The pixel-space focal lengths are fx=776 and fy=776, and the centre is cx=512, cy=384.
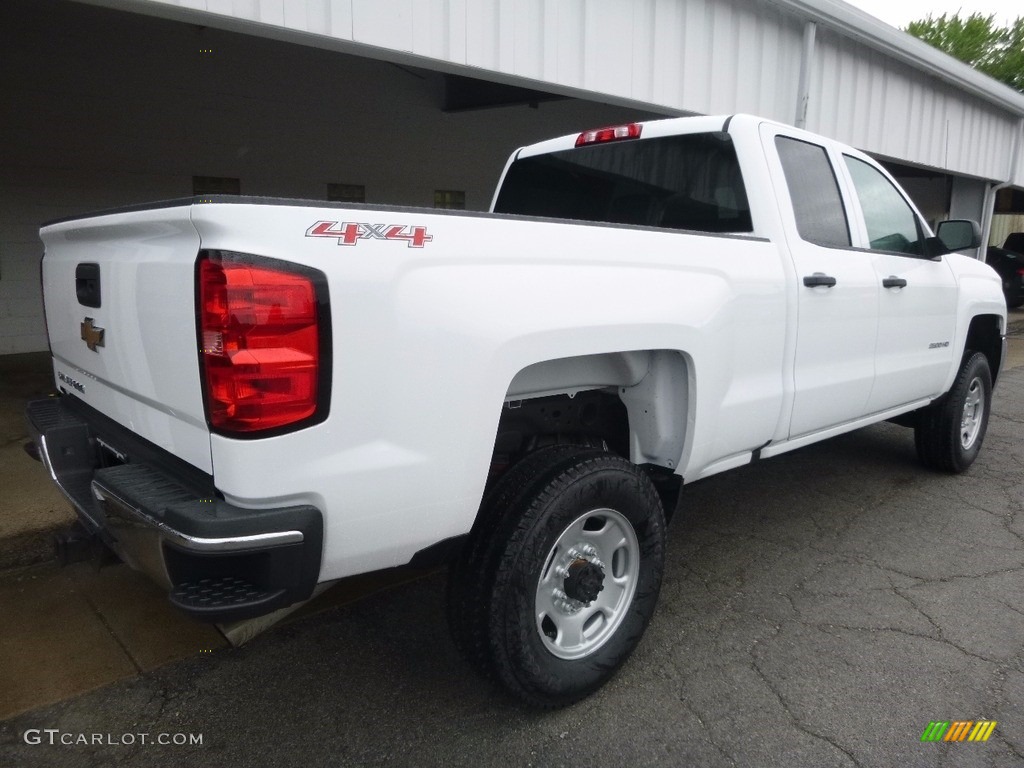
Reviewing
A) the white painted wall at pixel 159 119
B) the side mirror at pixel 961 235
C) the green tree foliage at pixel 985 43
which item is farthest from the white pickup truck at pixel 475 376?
the green tree foliage at pixel 985 43

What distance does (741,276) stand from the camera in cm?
303

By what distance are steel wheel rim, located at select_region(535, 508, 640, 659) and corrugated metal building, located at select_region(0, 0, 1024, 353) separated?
3027 mm

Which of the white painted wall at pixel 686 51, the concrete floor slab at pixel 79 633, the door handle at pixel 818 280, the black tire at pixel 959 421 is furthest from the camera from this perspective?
the black tire at pixel 959 421

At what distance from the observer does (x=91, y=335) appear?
8.18ft

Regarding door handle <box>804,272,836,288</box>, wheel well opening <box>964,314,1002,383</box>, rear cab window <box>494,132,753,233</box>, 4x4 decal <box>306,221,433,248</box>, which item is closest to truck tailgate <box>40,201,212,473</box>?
4x4 decal <box>306,221,433,248</box>

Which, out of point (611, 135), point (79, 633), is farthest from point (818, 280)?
point (79, 633)

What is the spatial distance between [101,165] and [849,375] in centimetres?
737

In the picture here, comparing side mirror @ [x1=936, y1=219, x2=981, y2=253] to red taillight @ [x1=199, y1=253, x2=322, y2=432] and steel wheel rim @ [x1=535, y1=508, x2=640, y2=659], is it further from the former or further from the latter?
red taillight @ [x1=199, y1=253, x2=322, y2=432]

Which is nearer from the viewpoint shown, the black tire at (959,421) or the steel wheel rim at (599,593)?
the steel wheel rim at (599,593)

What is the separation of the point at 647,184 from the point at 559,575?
1973 mm

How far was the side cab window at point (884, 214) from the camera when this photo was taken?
406 cm

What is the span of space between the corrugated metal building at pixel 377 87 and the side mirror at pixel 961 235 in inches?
108

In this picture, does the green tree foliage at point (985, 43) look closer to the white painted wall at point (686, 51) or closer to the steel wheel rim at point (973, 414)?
the white painted wall at point (686, 51)

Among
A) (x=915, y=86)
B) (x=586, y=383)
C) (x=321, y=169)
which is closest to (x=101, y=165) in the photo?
(x=321, y=169)
